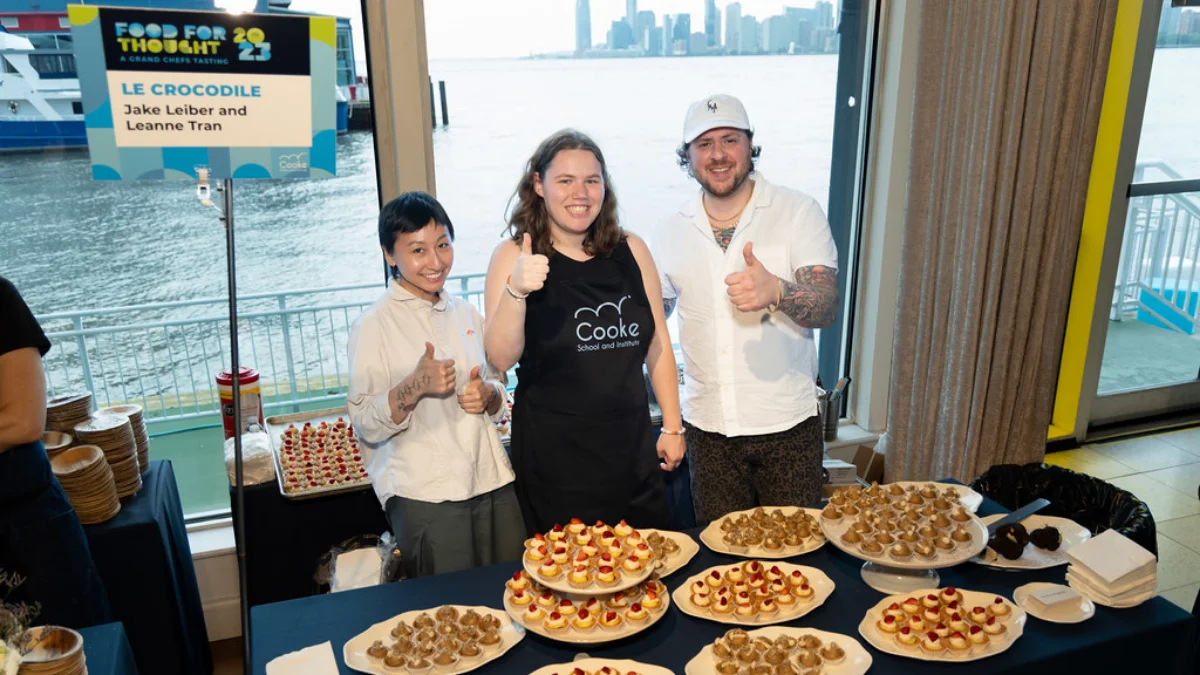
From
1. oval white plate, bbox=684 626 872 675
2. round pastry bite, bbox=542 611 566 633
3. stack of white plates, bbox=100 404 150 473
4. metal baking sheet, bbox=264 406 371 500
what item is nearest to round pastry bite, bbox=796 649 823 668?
oval white plate, bbox=684 626 872 675

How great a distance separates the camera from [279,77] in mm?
1709

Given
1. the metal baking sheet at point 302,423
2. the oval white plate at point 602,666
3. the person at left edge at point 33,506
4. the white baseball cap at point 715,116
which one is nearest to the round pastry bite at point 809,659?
the oval white plate at point 602,666

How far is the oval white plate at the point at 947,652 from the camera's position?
164 cm

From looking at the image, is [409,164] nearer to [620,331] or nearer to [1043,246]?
[620,331]

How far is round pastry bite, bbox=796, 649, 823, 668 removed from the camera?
1.60 meters

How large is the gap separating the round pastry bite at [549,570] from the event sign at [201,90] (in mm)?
958

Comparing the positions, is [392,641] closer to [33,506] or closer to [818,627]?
[818,627]

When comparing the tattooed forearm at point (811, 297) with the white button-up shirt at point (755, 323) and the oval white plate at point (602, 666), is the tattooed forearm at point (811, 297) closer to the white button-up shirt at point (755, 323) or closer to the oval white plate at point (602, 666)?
the white button-up shirt at point (755, 323)

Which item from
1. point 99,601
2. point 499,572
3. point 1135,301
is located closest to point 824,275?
point 499,572

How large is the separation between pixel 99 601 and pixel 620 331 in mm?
1516

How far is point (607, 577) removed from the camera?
1.68 m

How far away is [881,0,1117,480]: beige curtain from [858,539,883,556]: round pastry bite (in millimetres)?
1899

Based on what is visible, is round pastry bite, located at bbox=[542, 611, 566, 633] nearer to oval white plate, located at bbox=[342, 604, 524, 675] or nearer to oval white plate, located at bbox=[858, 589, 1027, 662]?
oval white plate, located at bbox=[342, 604, 524, 675]

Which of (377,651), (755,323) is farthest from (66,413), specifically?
(755,323)
